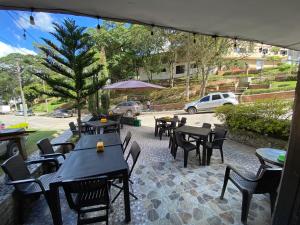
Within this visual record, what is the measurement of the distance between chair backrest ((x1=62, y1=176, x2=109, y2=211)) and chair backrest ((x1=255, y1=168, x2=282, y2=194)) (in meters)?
1.97

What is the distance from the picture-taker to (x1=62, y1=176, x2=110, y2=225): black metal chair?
1943 millimetres

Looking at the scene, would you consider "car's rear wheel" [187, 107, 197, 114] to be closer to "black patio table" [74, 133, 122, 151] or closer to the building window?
"black patio table" [74, 133, 122, 151]

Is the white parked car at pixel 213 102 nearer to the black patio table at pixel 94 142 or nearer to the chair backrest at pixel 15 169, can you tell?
the black patio table at pixel 94 142

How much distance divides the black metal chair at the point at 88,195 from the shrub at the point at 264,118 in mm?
4621

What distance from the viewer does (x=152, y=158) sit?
180 inches

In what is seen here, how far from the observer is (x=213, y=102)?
12359 millimetres

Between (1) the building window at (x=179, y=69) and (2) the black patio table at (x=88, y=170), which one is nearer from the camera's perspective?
(2) the black patio table at (x=88, y=170)

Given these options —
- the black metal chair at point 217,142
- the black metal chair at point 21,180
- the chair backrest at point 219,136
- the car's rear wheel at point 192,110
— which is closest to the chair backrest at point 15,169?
the black metal chair at point 21,180

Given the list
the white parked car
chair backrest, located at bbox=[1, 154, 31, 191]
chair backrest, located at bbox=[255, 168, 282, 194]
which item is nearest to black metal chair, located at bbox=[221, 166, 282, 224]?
chair backrest, located at bbox=[255, 168, 282, 194]

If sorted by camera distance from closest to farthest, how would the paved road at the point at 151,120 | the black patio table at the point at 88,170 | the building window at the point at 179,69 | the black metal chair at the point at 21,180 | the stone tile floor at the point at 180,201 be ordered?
1. the black patio table at the point at 88,170
2. the black metal chair at the point at 21,180
3. the stone tile floor at the point at 180,201
4. the paved road at the point at 151,120
5. the building window at the point at 179,69

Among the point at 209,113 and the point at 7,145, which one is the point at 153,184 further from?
the point at 209,113

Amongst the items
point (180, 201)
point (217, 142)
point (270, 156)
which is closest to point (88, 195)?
point (180, 201)

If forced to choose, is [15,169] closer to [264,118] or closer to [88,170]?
[88,170]

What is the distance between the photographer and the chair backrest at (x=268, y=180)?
2164 mm
